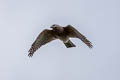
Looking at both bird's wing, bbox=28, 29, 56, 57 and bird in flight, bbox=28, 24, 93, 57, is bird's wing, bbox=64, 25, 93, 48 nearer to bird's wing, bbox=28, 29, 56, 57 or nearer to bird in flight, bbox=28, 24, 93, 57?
bird in flight, bbox=28, 24, 93, 57

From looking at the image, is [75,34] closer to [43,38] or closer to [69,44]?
[69,44]

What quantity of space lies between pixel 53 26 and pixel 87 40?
6.14 feet

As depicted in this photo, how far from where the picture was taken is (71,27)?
100 feet

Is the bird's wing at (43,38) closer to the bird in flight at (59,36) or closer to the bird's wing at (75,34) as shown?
the bird in flight at (59,36)

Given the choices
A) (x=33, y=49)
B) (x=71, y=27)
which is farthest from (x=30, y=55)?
(x=71, y=27)

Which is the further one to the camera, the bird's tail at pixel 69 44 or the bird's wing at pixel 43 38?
the bird's tail at pixel 69 44

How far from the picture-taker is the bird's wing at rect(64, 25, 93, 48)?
30.5 metres

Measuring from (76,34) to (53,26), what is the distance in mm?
1228

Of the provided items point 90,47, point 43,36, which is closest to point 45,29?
point 43,36

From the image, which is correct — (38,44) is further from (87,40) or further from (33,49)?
(87,40)

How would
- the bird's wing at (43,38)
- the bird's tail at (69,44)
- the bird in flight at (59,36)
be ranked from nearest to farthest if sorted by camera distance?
the bird in flight at (59,36) < the bird's wing at (43,38) < the bird's tail at (69,44)

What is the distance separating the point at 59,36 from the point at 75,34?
2.65 feet

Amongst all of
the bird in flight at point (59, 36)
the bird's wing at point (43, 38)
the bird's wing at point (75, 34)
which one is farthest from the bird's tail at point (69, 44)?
the bird's wing at point (43, 38)

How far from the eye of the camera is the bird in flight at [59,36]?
3048cm
